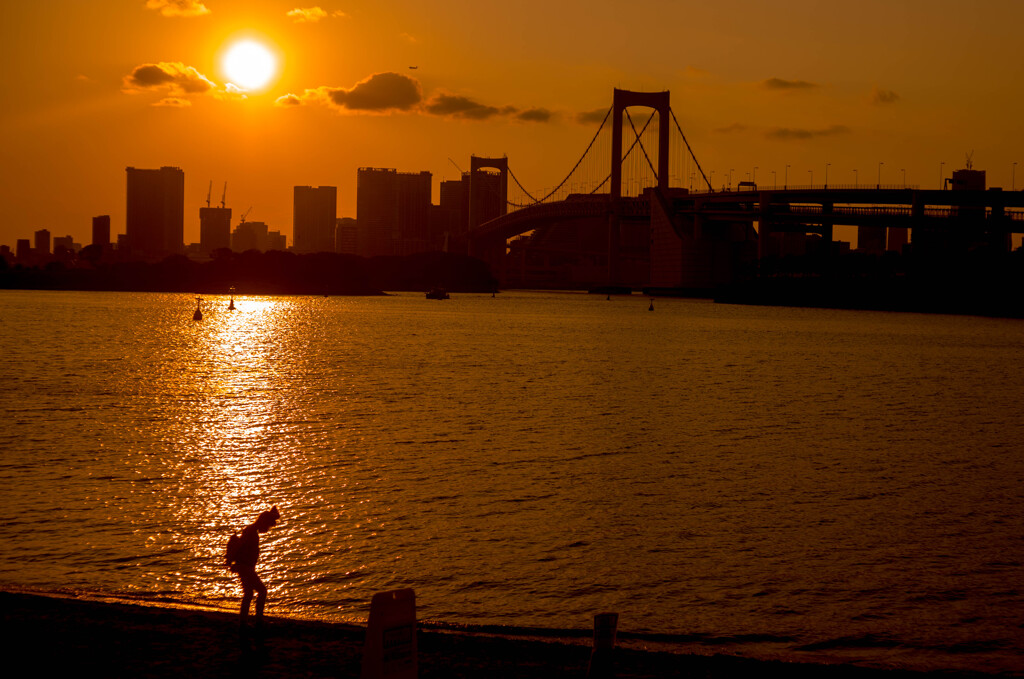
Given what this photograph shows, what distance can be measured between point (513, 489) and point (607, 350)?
119 feet

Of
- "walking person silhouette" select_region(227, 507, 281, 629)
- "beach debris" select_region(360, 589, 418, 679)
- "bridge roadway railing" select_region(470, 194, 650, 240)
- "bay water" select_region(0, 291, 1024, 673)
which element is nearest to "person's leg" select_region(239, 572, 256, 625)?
"walking person silhouette" select_region(227, 507, 281, 629)

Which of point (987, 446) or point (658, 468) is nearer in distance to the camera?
point (658, 468)

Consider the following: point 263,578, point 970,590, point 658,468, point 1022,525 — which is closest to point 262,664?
point 263,578

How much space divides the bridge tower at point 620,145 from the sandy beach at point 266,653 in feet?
395

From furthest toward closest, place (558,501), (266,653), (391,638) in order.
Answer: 1. (558,501)
2. (266,653)
3. (391,638)

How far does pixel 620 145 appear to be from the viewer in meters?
129

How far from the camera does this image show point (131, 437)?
65.5ft

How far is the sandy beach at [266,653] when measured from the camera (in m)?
A: 6.84

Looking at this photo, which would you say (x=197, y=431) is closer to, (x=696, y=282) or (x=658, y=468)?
(x=658, y=468)

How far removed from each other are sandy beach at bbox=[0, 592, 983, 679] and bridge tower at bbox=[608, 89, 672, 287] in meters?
A: 120

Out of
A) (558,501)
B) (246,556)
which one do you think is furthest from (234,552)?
(558,501)

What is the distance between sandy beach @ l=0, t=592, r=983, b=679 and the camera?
6841mm

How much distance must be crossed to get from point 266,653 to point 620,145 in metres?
125

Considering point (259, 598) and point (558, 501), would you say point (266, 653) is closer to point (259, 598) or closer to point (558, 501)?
point (259, 598)
